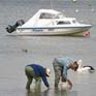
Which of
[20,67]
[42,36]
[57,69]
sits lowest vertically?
[42,36]

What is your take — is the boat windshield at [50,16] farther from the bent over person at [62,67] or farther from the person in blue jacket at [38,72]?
the person in blue jacket at [38,72]

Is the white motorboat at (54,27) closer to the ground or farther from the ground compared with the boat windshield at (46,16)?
closer to the ground

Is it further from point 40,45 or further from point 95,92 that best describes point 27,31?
point 95,92

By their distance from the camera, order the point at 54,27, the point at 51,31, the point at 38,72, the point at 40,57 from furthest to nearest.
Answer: the point at 51,31, the point at 54,27, the point at 40,57, the point at 38,72

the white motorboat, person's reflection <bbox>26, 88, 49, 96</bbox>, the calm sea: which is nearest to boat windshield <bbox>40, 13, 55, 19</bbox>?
the white motorboat

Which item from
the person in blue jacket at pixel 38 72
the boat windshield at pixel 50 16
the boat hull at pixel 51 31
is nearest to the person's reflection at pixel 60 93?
A: the person in blue jacket at pixel 38 72

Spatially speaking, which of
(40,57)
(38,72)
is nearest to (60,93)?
(38,72)

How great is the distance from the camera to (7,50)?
35.6 m

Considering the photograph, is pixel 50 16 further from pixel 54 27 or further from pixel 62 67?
pixel 62 67

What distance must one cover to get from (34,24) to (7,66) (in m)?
22.0

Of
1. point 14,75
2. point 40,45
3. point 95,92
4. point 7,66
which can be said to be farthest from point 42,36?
point 95,92

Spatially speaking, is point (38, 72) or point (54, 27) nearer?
point (38, 72)

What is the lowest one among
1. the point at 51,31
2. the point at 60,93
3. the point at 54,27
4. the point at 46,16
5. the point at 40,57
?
the point at 51,31

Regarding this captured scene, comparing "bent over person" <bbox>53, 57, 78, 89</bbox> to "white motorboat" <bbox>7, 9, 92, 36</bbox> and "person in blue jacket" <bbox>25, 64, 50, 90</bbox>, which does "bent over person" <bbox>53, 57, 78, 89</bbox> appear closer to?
"person in blue jacket" <bbox>25, 64, 50, 90</bbox>
